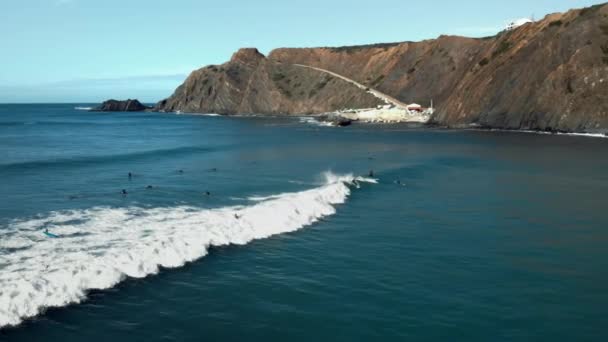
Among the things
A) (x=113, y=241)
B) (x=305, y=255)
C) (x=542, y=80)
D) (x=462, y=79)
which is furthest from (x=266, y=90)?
(x=305, y=255)

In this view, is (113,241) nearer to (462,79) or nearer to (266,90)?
(462,79)

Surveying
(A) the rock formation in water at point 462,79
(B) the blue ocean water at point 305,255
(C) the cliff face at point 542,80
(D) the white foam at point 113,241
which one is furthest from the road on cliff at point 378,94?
(D) the white foam at point 113,241

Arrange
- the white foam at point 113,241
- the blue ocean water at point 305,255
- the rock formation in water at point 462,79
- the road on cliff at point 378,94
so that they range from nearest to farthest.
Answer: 1. the blue ocean water at point 305,255
2. the white foam at point 113,241
3. the rock formation in water at point 462,79
4. the road on cliff at point 378,94

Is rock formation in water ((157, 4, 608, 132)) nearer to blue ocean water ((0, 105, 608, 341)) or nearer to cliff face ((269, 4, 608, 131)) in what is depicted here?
cliff face ((269, 4, 608, 131))

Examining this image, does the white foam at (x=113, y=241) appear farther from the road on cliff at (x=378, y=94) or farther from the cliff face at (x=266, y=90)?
the cliff face at (x=266, y=90)

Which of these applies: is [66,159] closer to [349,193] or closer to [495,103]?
[349,193]

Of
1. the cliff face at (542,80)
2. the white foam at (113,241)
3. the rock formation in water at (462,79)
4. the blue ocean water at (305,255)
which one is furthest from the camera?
the rock formation in water at (462,79)

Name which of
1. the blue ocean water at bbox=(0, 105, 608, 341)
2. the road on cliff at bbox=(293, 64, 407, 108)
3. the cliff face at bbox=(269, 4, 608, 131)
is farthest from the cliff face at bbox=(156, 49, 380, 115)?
the blue ocean water at bbox=(0, 105, 608, 341)
